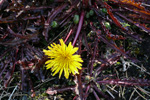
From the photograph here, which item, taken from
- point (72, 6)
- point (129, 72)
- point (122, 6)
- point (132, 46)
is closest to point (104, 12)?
point (122, 6)

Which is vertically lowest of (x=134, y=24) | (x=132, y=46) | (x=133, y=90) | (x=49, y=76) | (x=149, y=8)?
(x=133, y=90)

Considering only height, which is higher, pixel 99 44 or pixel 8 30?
pixel 8 30

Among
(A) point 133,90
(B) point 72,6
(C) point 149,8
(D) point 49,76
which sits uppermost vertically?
(B) point 72,6

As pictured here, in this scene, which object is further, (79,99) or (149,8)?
(149,8)

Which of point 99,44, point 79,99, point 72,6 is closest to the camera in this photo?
point 79,99

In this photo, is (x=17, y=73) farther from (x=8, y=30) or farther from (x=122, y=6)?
(x=122, y=6)

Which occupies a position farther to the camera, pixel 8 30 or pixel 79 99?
pixel 8 30

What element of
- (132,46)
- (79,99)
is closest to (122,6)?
(132,46)

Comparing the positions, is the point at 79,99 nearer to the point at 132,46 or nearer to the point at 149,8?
the point at 132,46

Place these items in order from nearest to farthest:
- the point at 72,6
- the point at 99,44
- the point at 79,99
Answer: the point at 79,99 < the point at 72,6 < the point at 99,44
